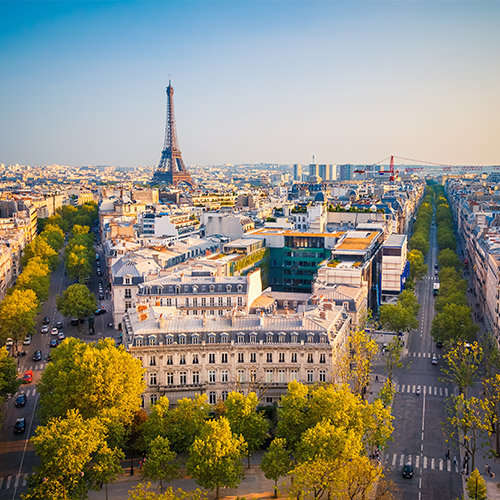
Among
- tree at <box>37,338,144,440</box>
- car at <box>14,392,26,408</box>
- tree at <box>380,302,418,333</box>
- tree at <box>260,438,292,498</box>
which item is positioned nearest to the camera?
tree at <box>260,438,292,498</box>

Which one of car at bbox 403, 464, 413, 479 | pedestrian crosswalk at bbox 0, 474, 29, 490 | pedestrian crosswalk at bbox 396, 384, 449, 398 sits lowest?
pedestrian crosswalk at bbox 0, 474, 29, 490

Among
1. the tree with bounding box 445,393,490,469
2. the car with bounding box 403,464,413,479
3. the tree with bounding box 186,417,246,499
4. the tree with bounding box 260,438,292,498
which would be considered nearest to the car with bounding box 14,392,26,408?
the tree with bounding box 186,417,246,499

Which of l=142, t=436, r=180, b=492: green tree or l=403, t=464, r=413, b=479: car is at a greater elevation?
l=142, t=436, r=180, b=492: green tree

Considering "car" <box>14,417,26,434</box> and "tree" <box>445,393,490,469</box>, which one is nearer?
"tree" <box>445,393,490,469</box>

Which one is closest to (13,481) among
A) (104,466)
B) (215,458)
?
(104,466)

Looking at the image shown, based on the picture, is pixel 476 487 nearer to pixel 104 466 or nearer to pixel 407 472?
pixel 407 472

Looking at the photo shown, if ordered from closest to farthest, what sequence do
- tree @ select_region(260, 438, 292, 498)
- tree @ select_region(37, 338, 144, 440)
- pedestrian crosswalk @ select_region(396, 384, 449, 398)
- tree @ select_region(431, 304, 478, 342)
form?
tree @ select_region(260, 438, 292, 498) → tree @ select_region(37, 338, 144, 440) → pedestrian crosswalk @ select_region(396, 384, 449, 398) → tree @ select_region(431, 304, 478, 342)

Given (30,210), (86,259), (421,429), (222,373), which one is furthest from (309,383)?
(30,210)

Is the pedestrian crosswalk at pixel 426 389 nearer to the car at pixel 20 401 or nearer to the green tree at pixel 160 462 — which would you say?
the green tree at pixel 160 462

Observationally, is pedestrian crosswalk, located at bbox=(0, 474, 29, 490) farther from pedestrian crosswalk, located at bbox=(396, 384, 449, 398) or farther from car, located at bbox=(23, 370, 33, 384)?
pedestrian crosswalk, located at bbox=(396, 384, 449, 398)
